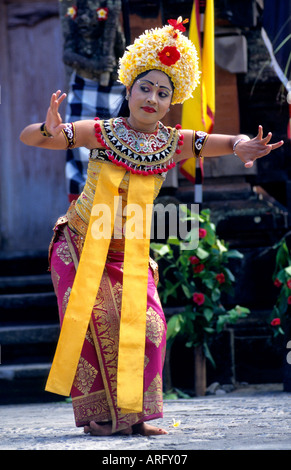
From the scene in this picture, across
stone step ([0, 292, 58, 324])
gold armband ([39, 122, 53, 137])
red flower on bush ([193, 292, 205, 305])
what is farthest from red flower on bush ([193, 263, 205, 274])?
gold armband ([39, 122, 53, 137])

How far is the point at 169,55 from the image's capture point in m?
3.54

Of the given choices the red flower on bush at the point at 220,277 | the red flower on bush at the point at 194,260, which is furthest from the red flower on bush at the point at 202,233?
the red flower on bush at the point at 220,277

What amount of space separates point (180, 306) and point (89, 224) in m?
2.41

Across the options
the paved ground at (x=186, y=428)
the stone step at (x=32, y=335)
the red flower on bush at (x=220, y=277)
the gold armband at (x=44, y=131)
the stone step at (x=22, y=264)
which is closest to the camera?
the paved ground at (x=186, y=428)

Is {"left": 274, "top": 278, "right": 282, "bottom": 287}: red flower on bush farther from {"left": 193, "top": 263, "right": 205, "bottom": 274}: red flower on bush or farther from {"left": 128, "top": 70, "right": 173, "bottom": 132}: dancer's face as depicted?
{"left": 128, "top": 70, "right": 173, "bottom": 132}: dancer's face

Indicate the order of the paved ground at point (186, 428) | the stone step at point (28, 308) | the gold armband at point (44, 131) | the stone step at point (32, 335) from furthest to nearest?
the stone step at point (28, 308) < the stone step at point (32, 335) < the gold armband at point (44, 131) < the paved ground at point (186, 428)

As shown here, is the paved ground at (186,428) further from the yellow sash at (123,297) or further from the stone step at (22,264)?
the stone step at (22,264)

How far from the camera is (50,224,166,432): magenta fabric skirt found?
11.1ft

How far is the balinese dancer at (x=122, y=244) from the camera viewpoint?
3.39 meters

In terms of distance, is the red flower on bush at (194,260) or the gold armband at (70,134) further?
the red flower on bush at (194,260)

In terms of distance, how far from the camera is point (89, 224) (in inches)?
138

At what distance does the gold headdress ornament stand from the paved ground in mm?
1560

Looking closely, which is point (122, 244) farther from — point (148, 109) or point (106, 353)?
point (148, 109)
